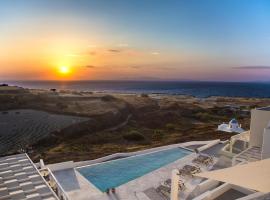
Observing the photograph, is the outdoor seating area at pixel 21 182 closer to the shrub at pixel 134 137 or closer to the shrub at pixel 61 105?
the shrub at pixel 134 137

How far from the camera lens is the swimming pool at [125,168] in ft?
44.2

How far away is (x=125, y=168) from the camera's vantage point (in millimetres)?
15109

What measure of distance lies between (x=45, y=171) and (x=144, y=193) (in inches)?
180

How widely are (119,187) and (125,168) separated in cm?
255

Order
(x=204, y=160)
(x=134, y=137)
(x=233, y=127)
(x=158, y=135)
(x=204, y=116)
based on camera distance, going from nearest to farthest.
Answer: (x=204, y=160) → (x=233, y=127) → (x=134, y=137) → (x=158, y=135) → (x=204, y=116)

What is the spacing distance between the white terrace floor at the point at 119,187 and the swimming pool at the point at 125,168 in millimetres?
418

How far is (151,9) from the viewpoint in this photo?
2038 cm

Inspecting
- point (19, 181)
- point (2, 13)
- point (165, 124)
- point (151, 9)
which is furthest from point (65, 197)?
point (165, 124)

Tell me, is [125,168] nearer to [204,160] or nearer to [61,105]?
[204,160]

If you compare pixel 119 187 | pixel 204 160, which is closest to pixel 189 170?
pixel 204 160

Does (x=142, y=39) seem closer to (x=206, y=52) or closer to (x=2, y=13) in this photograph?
(x=206, y=52)

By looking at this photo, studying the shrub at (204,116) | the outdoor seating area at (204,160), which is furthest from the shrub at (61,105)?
the outdoor seating area at (204,160)

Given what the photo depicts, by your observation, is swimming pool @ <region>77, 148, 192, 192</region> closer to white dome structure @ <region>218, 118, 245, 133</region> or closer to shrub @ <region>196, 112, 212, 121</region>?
white dome structure @ <region>218, 118, 245, 133</region>

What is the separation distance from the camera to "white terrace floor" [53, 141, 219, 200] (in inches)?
461
